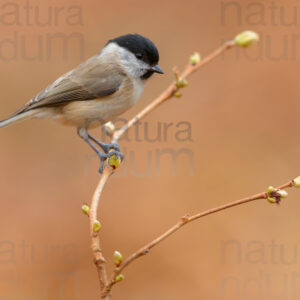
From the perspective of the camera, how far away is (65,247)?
3654 mm

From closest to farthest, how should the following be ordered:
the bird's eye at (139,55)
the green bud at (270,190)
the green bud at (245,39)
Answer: the green bud at (245,39) → the green bud at (270,190) → the bird's eye at (139,55)

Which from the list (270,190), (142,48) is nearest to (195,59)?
(270,190)

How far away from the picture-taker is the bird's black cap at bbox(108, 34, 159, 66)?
2.71 m

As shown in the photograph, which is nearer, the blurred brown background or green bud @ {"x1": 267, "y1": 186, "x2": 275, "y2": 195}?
green bud @ {"x1": 267, "y1": 186, "x2": 275, "y2": 195}

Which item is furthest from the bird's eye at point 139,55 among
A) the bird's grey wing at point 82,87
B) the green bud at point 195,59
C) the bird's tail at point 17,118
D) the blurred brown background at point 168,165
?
the green bud at point 195,59

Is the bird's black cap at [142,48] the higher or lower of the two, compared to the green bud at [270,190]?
higher

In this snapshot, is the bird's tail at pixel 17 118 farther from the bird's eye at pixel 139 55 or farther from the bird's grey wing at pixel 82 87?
the bird's eye at pixel 139 55

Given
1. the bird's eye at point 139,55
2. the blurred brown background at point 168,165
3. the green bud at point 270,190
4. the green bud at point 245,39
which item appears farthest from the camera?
the blurred brown background at point 168,165

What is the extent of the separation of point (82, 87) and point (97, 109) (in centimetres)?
18

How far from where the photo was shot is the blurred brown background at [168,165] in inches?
137

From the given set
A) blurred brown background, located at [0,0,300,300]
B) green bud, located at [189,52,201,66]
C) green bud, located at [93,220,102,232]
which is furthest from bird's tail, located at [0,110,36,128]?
green bud, located at [189,52,201,66]

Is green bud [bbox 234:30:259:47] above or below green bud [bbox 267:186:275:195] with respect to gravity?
above

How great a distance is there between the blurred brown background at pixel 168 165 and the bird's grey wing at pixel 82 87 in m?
1.24

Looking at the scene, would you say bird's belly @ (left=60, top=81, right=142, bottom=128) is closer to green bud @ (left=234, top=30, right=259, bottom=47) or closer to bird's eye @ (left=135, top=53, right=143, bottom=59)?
bird's eye @ (left=135, top=53, right=143, bottom=59)
